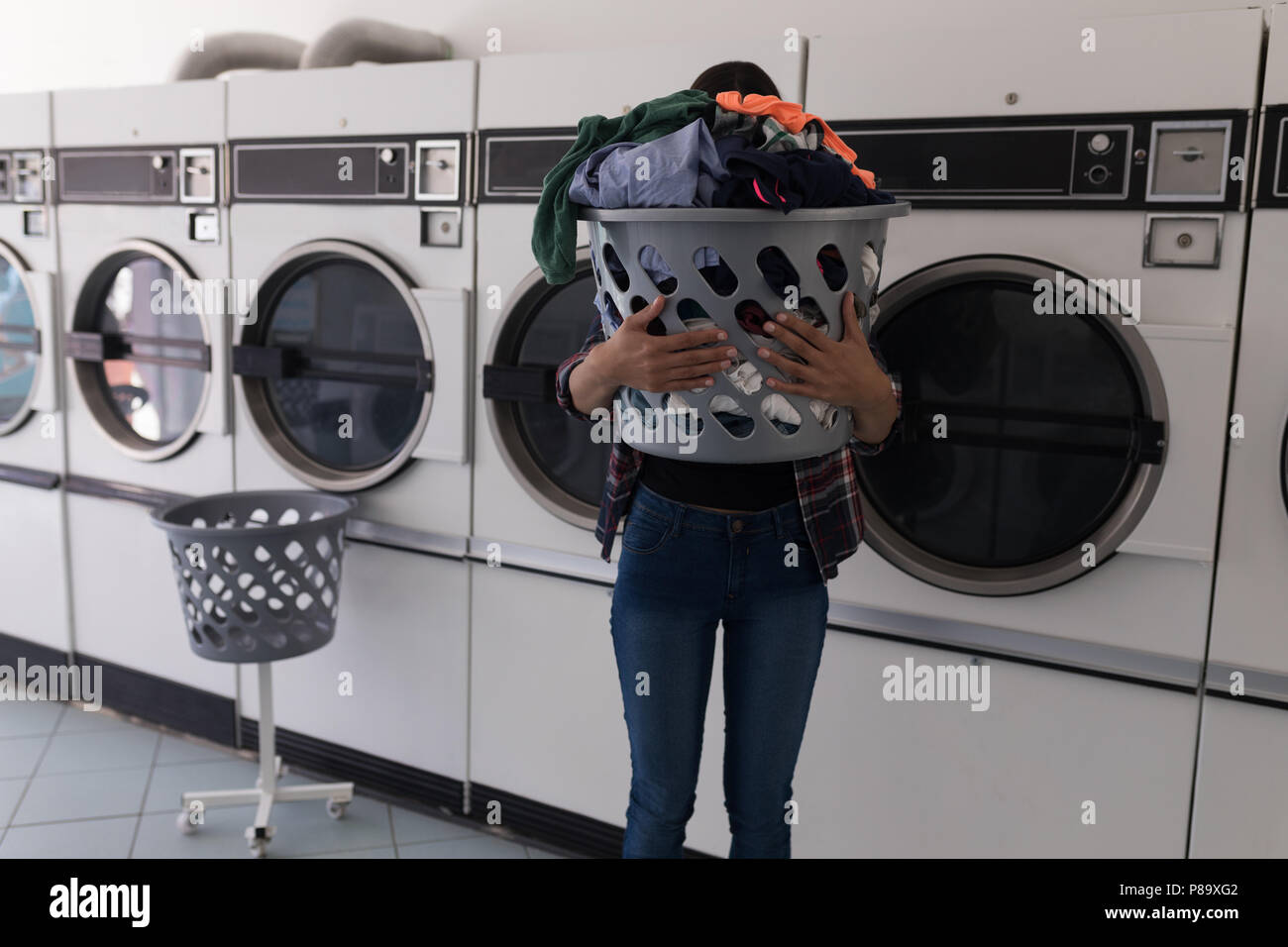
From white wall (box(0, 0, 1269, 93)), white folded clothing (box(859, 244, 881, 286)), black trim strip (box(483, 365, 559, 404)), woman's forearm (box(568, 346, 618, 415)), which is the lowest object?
black trim strip (box(483, 365, 559, 404))

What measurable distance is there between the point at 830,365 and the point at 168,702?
8.78ft

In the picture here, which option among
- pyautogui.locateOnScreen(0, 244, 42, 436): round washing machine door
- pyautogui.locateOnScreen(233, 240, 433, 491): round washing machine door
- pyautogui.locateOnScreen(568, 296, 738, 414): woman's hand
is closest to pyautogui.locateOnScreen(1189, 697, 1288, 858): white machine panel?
pyautogui.locateOnScreen(568, 296, 738, 414): woman's hand

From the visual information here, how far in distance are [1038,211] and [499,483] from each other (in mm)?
1394

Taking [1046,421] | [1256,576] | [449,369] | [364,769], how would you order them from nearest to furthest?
[1256,576]
[1046,421]
[449,369]
[364,769]

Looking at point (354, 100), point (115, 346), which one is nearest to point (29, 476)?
point (115, 346)

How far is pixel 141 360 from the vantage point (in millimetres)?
3330

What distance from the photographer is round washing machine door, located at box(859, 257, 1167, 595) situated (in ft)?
6.72

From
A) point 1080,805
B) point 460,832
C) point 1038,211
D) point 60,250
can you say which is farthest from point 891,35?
point 60,250

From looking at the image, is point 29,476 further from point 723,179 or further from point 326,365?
point 723,179

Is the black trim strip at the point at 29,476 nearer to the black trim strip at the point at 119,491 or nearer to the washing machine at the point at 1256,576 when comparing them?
the black trim strip at the point at 119,491

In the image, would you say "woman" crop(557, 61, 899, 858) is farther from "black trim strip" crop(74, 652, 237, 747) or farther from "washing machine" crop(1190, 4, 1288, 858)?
"black trim strip" crop(74, 652, 237, 747)

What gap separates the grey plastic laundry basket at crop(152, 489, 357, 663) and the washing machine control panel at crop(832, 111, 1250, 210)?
1.59 m

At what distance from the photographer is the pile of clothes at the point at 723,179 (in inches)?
57.7
